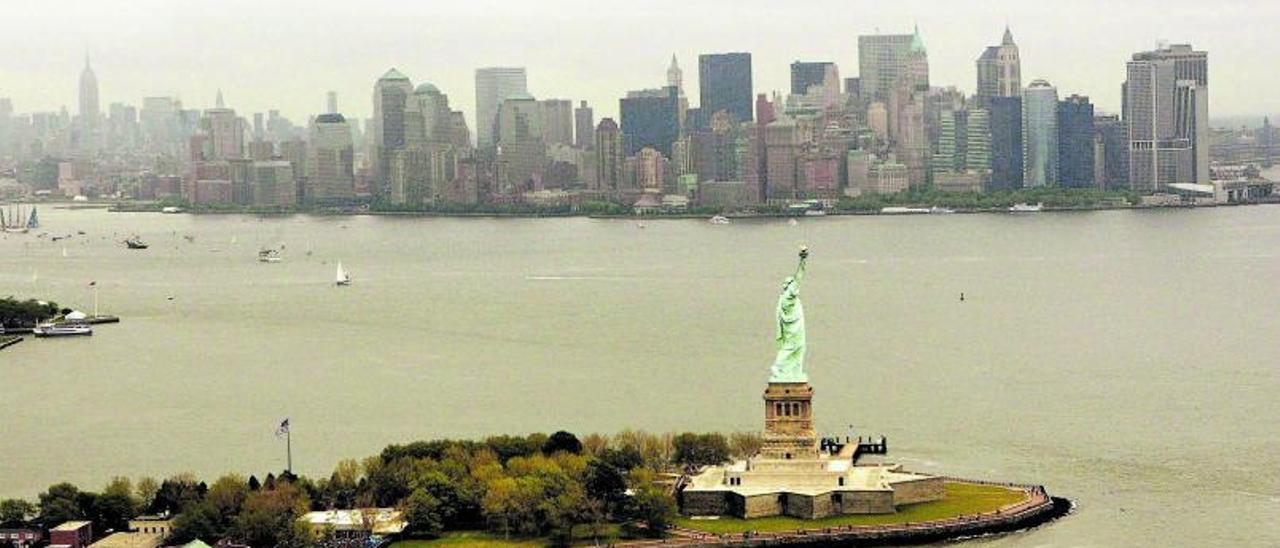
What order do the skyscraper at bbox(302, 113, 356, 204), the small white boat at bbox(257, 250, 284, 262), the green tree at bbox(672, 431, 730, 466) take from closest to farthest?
the green tree at bbox(672, 431, 730, 466), the small white boat at bbox(257, 250, 284, 262), the skyscraper at bbox(302, 113, 356, 204)

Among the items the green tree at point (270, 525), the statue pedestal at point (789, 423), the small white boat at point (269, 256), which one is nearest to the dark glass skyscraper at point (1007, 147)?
the small white boat at point (269, 256)

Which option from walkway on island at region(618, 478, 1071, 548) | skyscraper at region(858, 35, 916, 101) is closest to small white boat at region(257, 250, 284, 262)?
walkway on island at region(618, 478, 1071, 548)

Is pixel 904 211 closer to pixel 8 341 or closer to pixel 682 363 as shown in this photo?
pixel 8 341

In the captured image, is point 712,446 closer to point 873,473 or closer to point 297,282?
point 873,473

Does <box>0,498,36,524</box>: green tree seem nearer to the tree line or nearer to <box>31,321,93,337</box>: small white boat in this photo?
the tree line

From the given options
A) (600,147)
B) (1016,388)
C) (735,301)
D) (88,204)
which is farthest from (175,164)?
(1016,388)
